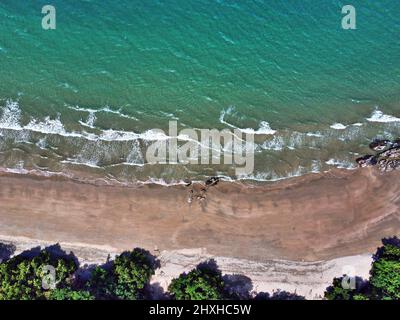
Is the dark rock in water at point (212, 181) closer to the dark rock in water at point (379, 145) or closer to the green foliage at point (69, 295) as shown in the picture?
the green foliage at point (69, 295)

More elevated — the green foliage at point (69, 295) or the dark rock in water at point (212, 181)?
the dark rock in water at point (212, 181)

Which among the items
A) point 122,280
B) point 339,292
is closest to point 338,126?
point 339,292

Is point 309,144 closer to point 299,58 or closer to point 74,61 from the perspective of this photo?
point 299,58

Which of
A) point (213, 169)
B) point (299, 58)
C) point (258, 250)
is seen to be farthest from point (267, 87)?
point (258, 250)

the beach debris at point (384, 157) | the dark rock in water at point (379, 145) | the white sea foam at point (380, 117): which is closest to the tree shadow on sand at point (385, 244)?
the beach debris at point (384, 157)

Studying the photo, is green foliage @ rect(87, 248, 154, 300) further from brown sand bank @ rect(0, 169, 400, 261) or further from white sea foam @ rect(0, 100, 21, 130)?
white sea foam @ rect(0, 100, 21, 130)

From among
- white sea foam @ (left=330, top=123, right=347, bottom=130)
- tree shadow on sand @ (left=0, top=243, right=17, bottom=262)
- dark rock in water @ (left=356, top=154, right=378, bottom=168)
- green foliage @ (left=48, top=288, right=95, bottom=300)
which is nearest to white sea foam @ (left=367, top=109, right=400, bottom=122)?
white sea foam @ (left=330, top=123, right=347, bottom=130)
